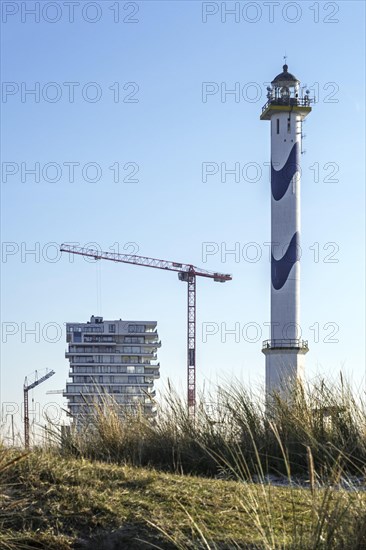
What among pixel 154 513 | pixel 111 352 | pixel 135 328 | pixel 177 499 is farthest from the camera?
pixel 135 328

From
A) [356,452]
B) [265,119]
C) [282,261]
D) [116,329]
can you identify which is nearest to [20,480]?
[356,452]

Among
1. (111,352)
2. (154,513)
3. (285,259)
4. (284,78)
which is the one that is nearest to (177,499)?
(154,513)

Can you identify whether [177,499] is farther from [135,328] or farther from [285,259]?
[135,328]

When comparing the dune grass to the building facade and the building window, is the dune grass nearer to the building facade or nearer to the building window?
the building facade

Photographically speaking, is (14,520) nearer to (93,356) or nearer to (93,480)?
(93,480)

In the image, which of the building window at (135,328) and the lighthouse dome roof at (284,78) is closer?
the lighthouse dome roof at (284,78)

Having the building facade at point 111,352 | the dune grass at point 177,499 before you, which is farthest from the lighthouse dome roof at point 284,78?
the building facade at point 111,352

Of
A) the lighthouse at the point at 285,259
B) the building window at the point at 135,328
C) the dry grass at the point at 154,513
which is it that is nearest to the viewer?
the dry grass at the point at 154,513

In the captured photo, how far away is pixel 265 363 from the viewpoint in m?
40.2

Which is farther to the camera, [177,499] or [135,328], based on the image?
[135,328]

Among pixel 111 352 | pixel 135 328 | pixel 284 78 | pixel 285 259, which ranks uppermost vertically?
pixel 284 78

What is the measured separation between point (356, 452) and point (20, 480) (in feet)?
11.9

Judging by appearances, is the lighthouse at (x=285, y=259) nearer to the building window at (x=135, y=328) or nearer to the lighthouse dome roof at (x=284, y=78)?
the lighthouse dome roof at (x=284, y=78)

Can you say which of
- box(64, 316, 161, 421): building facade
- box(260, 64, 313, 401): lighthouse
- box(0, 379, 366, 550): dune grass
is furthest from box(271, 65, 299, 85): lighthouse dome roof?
box(64, 316, 161, 421): building facade
